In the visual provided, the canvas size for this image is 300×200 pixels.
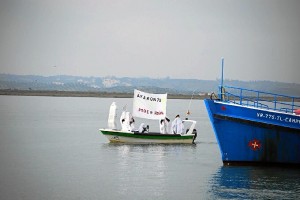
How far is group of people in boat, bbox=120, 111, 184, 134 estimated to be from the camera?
5000 cm

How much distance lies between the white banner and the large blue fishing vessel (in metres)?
16.1

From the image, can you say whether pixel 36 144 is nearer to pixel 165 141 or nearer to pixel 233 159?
pixel 165 141

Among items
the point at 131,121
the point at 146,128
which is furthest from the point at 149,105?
the point at 131,121

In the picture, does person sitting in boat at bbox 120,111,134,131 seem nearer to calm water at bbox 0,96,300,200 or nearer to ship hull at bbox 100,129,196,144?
ship hull at bbox 100,129,196,144

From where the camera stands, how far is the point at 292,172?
3519 centimetres

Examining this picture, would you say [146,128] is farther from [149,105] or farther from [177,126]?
[177,126]

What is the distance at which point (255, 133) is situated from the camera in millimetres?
34344

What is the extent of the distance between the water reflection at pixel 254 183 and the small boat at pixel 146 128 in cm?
1279

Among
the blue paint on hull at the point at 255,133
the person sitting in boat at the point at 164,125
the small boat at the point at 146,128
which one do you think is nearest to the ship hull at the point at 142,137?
the small boat at the point at 146,128

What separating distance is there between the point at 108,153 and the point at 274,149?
14.6m

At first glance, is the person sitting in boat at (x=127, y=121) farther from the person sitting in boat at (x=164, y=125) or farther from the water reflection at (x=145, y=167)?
the person sitting in boat at (x=164, y=125)

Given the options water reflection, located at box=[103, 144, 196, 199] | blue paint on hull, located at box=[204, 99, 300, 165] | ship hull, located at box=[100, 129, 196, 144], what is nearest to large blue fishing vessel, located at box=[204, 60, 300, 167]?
blue paint on hull, located at box=[204, 99, 300, 165]

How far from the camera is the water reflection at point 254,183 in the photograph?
3011cm

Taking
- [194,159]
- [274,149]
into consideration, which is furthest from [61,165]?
[274,149]
